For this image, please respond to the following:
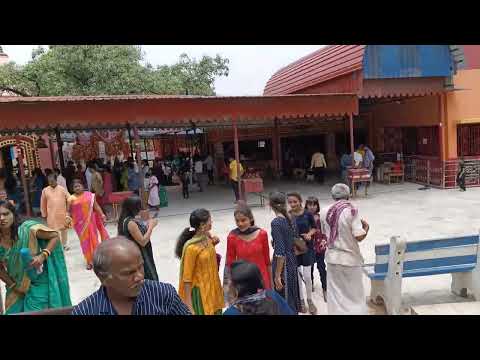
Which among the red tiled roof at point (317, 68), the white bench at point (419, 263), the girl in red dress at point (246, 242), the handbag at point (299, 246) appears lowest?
the white bench at point (419, 263)

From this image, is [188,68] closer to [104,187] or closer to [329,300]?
[104,187]

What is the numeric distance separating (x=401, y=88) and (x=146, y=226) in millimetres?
10704

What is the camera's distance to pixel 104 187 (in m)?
11.8

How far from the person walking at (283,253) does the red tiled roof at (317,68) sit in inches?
374

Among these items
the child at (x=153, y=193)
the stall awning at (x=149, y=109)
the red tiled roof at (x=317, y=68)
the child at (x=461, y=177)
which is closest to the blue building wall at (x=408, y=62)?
the red tiled roof at (x=317, y=68)

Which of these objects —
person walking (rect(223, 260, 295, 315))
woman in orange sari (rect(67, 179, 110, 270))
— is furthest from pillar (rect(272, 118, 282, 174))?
person walking (rect(223, 260, 295, 315))

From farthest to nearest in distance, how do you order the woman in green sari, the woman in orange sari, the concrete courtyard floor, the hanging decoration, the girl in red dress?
1. the hanging decoration
2. the woman in orange sari
3. the concrete courtyard floor
4. the girl in red dress
5. the woman in green sari

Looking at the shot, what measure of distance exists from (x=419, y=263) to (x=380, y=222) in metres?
4.56

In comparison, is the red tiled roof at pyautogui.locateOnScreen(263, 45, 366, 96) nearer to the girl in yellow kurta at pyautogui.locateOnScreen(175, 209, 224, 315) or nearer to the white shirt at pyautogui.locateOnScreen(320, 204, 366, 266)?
the white shirt at pyautogui.locateOnScreen(320, 204, 366, 266)

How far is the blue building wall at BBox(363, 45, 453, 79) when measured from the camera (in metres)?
12.2

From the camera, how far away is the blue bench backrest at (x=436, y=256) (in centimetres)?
441

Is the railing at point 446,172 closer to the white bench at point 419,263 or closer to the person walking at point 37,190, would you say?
the white bench at point 419,263

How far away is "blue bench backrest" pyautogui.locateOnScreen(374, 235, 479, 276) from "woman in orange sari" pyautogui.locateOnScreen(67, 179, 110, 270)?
4055 millimetres

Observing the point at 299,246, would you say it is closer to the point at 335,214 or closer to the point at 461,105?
the point at 335,214
